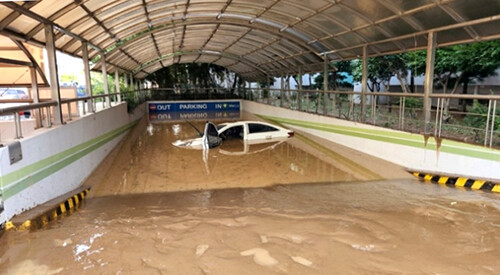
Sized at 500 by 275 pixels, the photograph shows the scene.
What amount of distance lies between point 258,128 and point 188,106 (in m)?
14.2

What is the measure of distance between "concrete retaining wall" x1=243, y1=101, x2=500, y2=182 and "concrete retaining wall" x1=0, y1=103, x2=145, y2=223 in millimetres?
8309

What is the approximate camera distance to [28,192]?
5.58 m

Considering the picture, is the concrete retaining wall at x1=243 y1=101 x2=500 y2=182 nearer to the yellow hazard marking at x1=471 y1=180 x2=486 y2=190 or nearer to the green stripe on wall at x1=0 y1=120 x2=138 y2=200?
the yellow hazard marking at x1=471 y1=180 x2=486 y2=190

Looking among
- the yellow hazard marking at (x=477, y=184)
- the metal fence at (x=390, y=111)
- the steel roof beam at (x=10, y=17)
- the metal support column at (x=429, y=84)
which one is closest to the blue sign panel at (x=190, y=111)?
the metal fence at (x=390, y=111)

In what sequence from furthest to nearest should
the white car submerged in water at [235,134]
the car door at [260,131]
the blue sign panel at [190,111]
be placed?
the blue sign panel at [190,111] < the car door at [260,131] < the white car submerged in water at [235,134]

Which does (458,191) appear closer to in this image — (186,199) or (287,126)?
(186,199)

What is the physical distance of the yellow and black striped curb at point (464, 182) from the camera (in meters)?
7.00

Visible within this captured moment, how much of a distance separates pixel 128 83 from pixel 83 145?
2070cm

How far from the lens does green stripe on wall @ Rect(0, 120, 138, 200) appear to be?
16.5 ft

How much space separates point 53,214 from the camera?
5.84 metres

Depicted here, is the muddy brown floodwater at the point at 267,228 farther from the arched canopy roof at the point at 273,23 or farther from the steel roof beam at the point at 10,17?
the arched canopy roof at the point at 273,23

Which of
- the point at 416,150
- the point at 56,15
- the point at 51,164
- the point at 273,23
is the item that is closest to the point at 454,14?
the point at 416,150

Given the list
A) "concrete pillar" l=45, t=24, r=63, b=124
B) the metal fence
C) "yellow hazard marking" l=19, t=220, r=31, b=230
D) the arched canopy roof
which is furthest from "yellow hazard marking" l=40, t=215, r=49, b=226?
the arched canopy roof

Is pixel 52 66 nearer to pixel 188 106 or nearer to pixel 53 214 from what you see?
pixel 53 214
